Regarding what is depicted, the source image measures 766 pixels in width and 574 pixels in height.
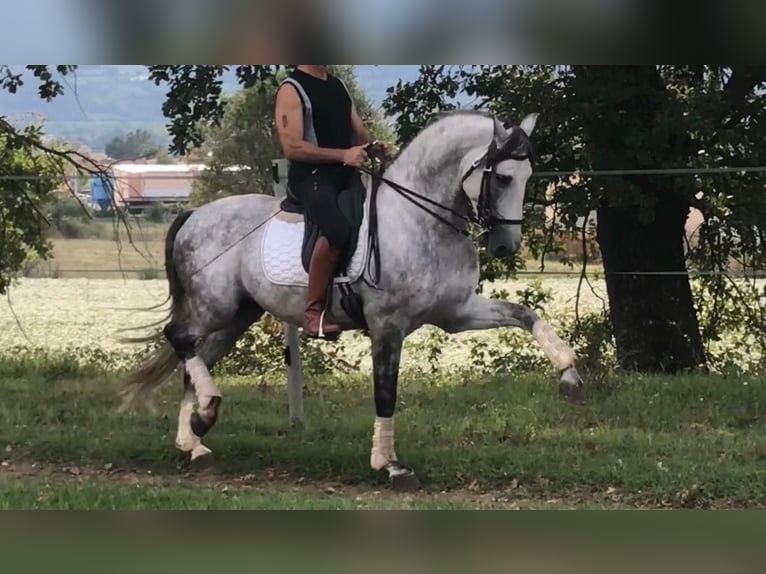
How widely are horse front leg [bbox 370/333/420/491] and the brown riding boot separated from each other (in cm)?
27

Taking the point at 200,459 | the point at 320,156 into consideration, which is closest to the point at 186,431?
the point at 200,459

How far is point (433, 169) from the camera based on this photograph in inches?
205

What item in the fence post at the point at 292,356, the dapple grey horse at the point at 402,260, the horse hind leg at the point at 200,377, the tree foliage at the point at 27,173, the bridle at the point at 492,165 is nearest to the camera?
the bridle at the point at 492,165

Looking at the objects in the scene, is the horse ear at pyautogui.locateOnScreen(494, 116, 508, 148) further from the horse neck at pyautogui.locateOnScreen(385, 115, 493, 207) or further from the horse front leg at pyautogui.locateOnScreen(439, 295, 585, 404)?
the horse front leg at pyautogui.locateOnScreen(439, 295, 585, 404)

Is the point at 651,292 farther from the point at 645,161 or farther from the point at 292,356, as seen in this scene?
the point at 292,356

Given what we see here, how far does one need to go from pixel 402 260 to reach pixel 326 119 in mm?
856

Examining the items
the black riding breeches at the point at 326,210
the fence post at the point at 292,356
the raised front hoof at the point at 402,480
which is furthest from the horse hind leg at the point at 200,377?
the raised front hoof at the point at 402,480

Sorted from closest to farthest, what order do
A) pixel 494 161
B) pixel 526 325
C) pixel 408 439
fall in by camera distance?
pixel 494 161 → pixel 526 325 → pixel 408 439

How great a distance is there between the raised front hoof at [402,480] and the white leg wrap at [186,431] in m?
1.18

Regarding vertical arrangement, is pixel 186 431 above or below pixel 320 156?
below

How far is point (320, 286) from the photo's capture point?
519 cm

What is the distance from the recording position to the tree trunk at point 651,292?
26.2 feet

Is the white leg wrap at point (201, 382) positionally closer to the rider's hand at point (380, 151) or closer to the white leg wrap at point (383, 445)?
the white leg wrap at point (383, 445)
